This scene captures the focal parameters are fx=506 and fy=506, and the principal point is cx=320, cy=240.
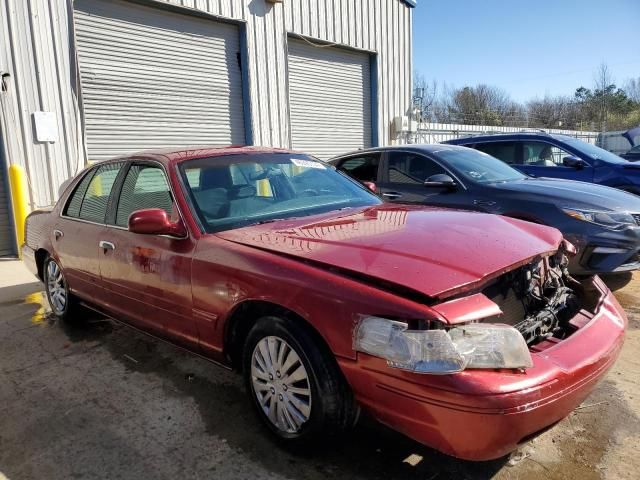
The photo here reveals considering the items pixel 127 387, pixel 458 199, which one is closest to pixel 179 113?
pixel 458 199

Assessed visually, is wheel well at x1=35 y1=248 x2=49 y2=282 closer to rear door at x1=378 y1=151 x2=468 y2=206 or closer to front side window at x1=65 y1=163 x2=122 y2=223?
front side window at x1=65 y1=163 x2=122 y2=223

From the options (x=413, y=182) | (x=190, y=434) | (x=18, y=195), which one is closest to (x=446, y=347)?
(x=190, y=434)

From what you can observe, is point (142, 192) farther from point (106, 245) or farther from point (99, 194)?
point (99, 194)

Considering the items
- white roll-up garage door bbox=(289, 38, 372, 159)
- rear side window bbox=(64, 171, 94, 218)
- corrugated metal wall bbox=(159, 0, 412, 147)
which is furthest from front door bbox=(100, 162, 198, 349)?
white roll-up garage door bbox=(289, 38, 372, 159)

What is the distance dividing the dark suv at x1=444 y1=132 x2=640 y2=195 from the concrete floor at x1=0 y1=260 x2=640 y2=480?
388cm

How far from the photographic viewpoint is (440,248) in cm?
240

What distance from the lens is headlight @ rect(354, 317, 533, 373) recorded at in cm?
191

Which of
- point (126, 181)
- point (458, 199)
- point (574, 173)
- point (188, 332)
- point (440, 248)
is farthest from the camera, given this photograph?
point (574, 173)

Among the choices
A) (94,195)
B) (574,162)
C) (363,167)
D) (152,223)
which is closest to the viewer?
(152,223)

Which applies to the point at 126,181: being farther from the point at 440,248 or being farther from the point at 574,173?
the point at 574,173

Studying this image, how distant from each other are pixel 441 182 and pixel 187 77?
6494 mm

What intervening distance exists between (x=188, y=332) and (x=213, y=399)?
19.1 inches

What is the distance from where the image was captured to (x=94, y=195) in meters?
4.14

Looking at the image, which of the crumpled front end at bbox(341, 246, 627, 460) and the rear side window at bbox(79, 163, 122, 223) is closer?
the crumpled front end at bbox(341, 246, 627, 460)
